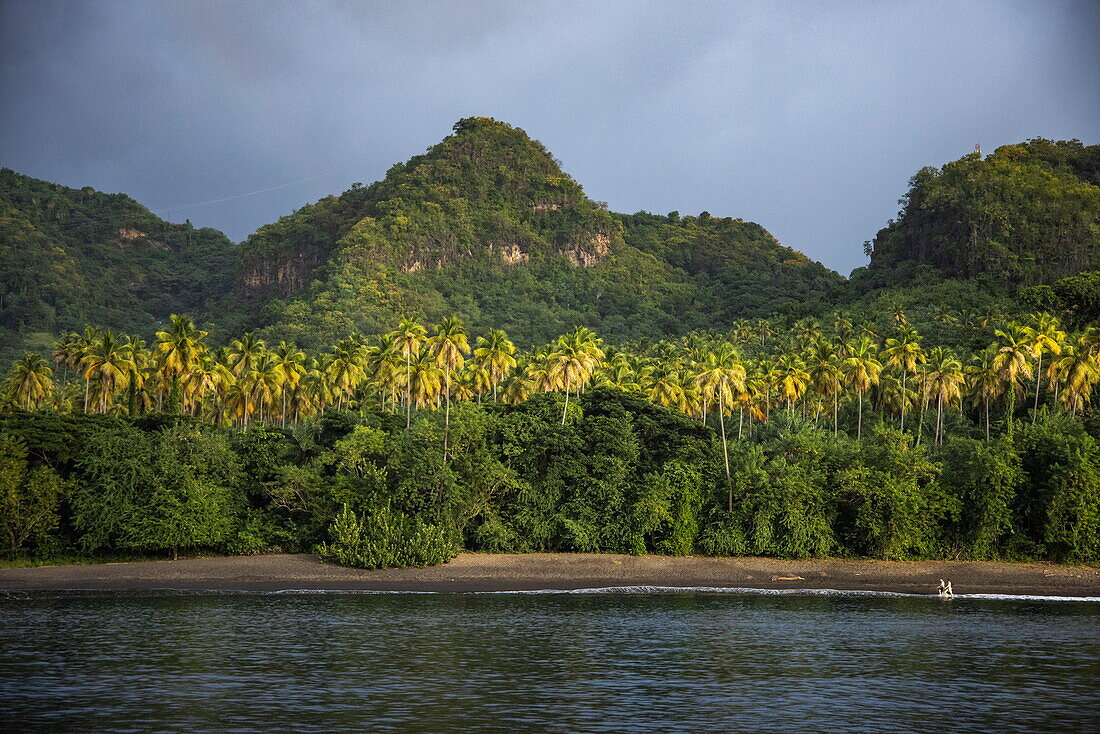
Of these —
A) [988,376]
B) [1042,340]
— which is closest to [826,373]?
[988,376]

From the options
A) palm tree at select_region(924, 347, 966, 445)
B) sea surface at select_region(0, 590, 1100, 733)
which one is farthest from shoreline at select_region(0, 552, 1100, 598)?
palm tree at select_region(924, 347, 966, 445)

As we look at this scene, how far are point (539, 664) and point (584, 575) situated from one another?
2585 cm

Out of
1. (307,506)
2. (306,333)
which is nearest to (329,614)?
(307,506)

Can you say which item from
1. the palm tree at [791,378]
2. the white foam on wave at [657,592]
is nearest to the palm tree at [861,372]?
the palm tree at [791,378]

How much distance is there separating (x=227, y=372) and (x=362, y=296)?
101m

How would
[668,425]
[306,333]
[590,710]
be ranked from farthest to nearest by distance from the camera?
1. [306,333]
2. [668,425]
3. [590,710]

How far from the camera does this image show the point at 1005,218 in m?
157

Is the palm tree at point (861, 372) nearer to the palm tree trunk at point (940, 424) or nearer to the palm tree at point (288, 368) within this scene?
the palm tree trunk at point (940, 424)

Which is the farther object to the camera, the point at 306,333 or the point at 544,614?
the point at 306,333

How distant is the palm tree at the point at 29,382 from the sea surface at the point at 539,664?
1785 inches

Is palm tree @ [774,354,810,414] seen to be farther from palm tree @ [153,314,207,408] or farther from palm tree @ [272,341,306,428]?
palm tree @ [153,314,207,408]

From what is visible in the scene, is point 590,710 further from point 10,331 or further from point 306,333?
point 10,331

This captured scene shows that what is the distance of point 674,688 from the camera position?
34.2 meters

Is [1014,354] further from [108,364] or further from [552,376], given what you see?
[108,364]
